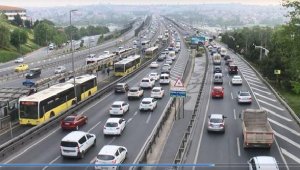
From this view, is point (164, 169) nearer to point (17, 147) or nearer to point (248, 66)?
point (17, 147)

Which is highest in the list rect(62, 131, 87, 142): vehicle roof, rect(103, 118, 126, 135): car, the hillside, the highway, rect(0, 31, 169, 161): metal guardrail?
rect(62, 131, 87, 142): vehicle roof

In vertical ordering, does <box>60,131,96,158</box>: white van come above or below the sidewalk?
above

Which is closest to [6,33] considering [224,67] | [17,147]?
[224,67]

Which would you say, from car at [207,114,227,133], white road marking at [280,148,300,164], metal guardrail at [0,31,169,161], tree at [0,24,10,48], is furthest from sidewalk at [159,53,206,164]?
tree at [0,24,10,48]

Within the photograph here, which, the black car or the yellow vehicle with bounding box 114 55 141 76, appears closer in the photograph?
the yellow vehicle with bounding box 114 55 141 76

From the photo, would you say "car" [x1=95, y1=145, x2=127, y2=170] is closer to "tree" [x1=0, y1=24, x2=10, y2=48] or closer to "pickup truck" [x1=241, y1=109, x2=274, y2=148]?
"pickup truck" [x1=241, y1=109, x2=274, y2=148]

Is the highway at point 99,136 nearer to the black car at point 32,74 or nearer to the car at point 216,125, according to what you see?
the car at point 216,125

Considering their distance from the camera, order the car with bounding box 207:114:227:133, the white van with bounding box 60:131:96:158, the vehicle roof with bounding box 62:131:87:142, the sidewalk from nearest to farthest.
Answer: the white van with bounding box 60:131:96:158
the vehicle roof with bounding box 62:131:87:142
the sidewalk
the car with bounding box 207:114:227:133

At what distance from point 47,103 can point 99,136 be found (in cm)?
741

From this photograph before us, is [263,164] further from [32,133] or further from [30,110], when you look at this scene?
[30,110]

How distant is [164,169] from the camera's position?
2658cm

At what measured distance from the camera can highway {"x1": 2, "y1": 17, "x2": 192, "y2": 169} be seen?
29109 millimetres

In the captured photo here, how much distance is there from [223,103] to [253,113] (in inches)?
562

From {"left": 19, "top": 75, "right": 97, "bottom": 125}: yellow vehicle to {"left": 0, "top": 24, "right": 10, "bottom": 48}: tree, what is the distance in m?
76.5
